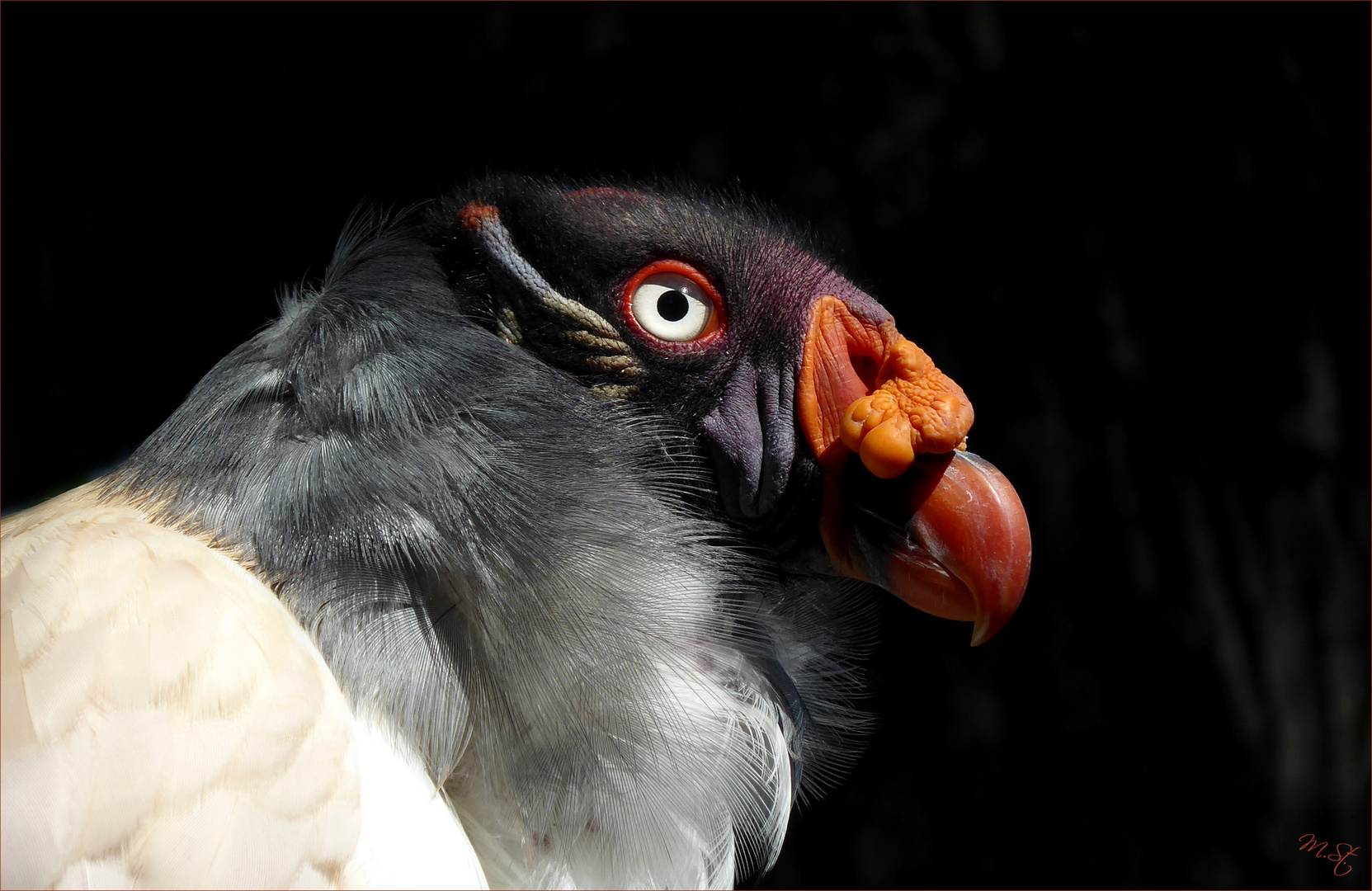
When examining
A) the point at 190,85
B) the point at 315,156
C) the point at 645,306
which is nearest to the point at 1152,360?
the point at 645,306

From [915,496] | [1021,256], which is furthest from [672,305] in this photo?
[1021,256]

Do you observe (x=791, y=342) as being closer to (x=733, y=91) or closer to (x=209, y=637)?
(x=209, y=637)

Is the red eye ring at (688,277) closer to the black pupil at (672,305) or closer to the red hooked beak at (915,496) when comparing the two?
the black pupil at (672,305)

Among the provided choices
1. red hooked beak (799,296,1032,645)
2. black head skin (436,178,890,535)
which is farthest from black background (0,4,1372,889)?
red hooked beak (799,296,1032,645)
